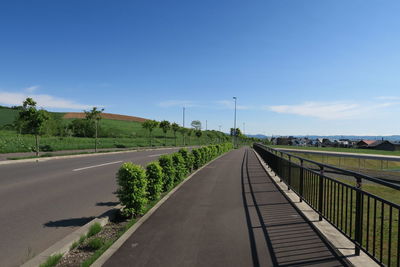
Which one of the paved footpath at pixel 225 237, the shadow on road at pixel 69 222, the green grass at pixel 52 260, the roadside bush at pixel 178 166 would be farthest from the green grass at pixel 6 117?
the green grass at pixel 52 260

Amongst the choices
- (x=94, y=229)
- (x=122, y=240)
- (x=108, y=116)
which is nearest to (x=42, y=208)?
(x=94, y=229)

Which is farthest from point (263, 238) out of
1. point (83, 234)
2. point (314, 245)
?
point (83, 234)

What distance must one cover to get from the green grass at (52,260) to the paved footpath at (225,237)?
735 mm

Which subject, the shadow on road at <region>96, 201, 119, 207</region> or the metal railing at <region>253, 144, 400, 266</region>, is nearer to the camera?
the metal railing at <region>253, 144, 400, 266</region>

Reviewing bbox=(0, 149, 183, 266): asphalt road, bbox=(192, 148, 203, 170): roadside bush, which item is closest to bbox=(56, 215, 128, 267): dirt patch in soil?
bbox=(0, 149, 183, 266): asphalt road

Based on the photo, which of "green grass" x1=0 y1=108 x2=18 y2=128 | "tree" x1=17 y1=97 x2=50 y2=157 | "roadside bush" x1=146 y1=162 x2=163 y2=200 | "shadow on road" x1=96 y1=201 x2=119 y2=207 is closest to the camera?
"roadside bush" x1=146 y1=162 x2=163 y2=200

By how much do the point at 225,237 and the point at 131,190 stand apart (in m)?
2.17

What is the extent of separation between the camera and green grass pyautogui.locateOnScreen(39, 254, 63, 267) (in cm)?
A: 340

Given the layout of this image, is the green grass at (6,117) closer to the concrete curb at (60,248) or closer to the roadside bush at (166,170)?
the roadside bush at (166,170)

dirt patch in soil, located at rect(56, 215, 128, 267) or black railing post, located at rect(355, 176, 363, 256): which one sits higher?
black railing post, located at rect(355, 176, 363, 256)

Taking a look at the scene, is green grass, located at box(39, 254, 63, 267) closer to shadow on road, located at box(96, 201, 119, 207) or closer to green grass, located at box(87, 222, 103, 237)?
green grass, located at box(87, 222, 103, 237)

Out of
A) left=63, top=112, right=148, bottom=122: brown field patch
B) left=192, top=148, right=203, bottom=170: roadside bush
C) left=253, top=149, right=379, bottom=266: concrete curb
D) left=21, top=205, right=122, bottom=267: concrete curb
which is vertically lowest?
left=21, top=205, right=122, bottom=267: concrete curb

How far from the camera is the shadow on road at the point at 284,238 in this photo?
143 inches

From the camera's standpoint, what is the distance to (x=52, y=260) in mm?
3512
